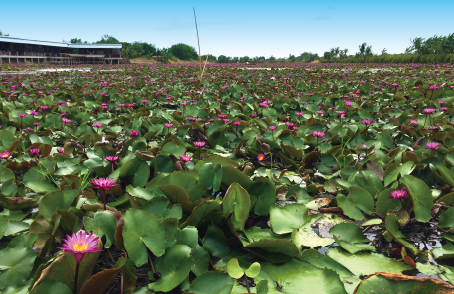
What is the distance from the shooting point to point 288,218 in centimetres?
98

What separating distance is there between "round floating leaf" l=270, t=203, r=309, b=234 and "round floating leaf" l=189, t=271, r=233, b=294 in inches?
11.8

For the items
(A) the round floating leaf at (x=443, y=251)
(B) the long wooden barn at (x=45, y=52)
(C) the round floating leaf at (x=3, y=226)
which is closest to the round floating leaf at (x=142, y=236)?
(C) the round floating leaf at (x=3, y=226)

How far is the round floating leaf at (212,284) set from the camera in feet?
2.18

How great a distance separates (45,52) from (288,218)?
3433 cm

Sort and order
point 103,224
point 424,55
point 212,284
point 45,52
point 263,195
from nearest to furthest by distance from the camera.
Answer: point 212,284
point 103,224
point 263,195
point 424,55
point 45,52

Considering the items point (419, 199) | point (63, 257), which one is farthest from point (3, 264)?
point (419, 199)

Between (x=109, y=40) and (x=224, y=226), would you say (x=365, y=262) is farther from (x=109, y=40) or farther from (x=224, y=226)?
(x=109, y=40)

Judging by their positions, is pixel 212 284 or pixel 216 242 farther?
pixel 216 242

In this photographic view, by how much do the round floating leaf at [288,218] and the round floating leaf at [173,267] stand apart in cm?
33

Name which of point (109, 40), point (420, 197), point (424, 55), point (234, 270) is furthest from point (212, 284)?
point (109, 40)

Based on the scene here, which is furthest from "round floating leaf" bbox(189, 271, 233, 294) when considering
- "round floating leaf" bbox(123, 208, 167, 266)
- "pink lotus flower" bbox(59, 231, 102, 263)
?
"pink lotus flower" bbox(59, 231, 102, 263)

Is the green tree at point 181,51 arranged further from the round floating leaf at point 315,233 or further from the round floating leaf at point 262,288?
the round floating leaf at point 262,288

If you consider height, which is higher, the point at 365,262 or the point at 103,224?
the point at 103,224

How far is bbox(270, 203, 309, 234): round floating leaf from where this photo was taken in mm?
943
